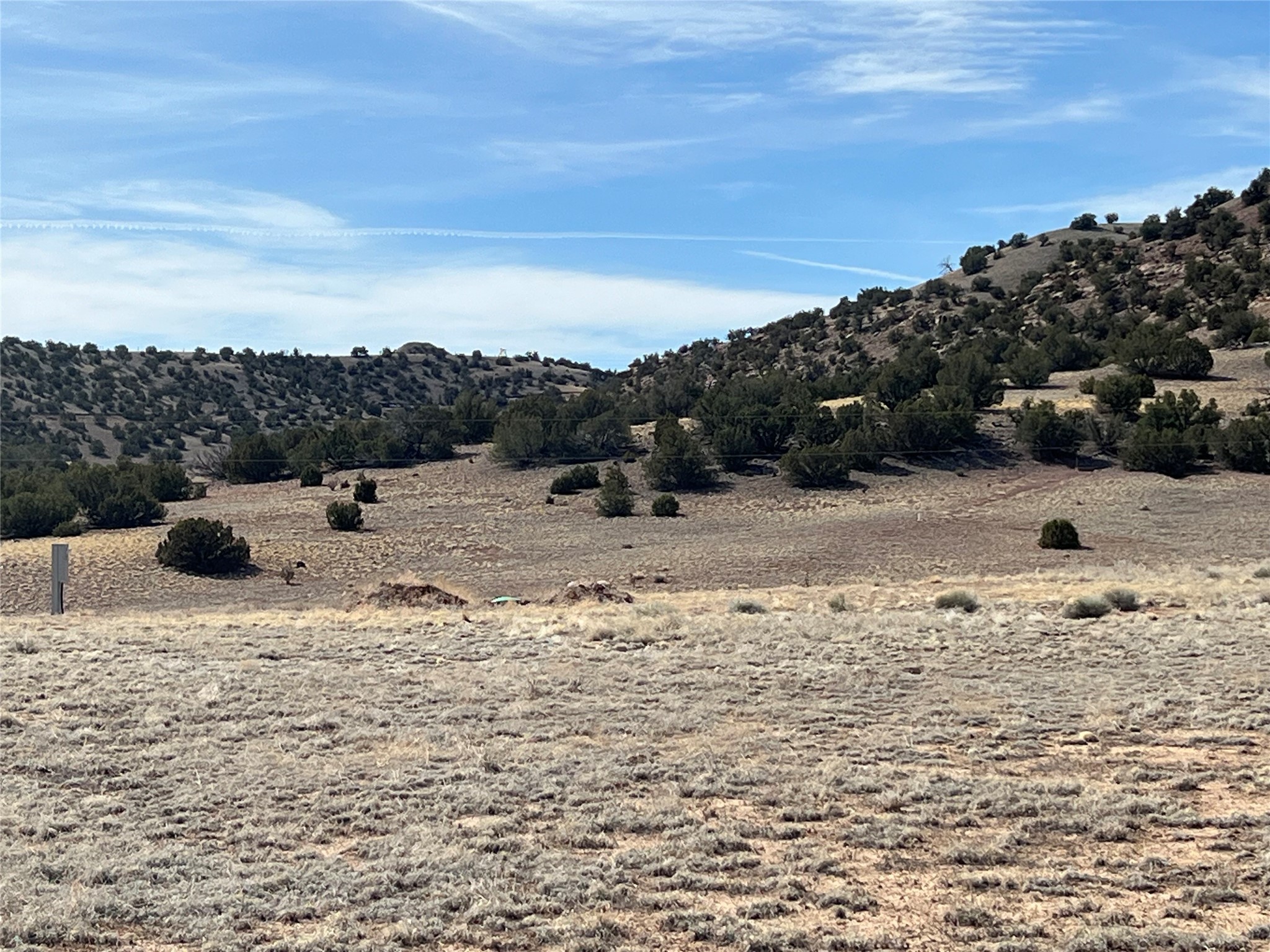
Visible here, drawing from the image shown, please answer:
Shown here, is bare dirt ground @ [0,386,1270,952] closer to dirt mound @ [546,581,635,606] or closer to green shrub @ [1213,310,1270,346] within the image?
dirt mound @ [546,581,635,606]

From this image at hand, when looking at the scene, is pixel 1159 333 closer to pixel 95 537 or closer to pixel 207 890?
pixel 95 537

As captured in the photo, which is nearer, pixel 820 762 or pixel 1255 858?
pixel 1255 858

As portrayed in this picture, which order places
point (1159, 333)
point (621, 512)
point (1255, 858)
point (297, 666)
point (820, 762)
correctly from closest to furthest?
point (1255, 858) < point (820, 762) < point (297, 666) < point (621, 512) < point (1159, 333)

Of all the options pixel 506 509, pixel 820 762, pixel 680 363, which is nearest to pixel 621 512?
pixel 506 509

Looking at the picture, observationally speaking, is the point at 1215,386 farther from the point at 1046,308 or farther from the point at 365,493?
the point at 365,493

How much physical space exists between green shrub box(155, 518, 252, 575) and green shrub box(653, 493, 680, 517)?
44.5 feet

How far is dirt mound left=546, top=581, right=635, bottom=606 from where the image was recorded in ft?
83.9

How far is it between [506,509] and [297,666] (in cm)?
2676

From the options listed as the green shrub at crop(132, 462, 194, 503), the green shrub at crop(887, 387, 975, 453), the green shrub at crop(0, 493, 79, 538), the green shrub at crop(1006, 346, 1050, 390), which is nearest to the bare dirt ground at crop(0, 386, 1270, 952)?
the green shrub at crop(0, 493, 79, 538)

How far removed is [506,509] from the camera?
44000 millimetres

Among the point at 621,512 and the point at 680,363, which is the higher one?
the point at 680,363

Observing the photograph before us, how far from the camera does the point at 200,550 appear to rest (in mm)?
34406

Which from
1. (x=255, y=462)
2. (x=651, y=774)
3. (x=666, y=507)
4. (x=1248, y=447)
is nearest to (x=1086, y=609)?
(x=651, y=774)

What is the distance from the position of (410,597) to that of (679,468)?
20660 mm
